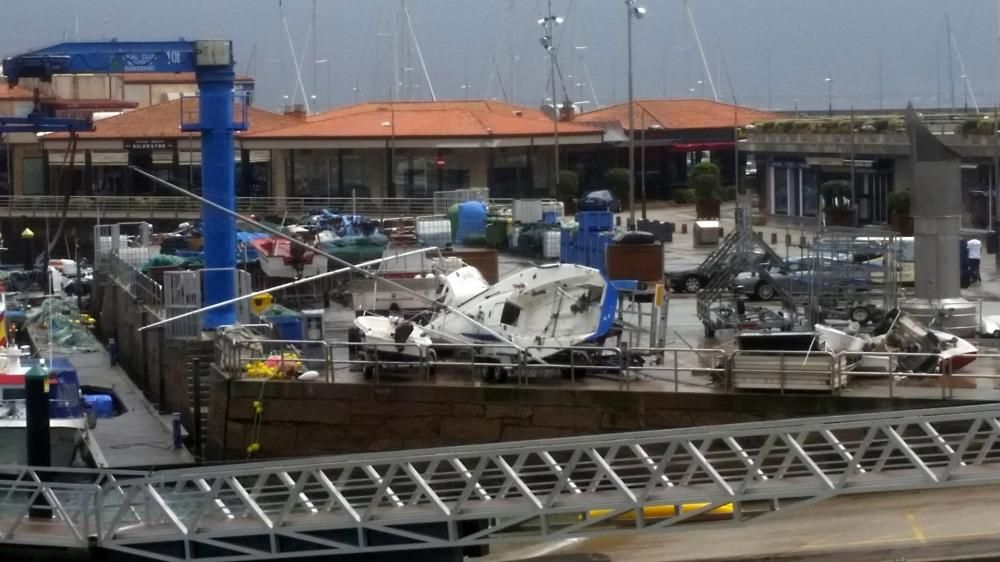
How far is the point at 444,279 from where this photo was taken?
28.3 m

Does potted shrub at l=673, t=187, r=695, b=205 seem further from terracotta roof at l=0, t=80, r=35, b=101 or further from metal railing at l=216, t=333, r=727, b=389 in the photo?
metal railing at l=216, t=333, r=727, b=389

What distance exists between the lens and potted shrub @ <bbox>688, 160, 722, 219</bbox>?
184 feet

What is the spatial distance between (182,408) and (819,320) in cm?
1137

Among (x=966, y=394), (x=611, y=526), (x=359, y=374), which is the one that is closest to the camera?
(x=611, y=526)

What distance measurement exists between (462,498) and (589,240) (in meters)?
19.4

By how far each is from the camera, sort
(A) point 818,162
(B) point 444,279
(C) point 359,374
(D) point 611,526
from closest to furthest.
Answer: (D) point 611,526 < (C) point 359,374 < (B) point 444,279 < (A) point 818,162

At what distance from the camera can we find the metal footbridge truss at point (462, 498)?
56.4ft

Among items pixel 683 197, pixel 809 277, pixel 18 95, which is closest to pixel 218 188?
pixel 809 277

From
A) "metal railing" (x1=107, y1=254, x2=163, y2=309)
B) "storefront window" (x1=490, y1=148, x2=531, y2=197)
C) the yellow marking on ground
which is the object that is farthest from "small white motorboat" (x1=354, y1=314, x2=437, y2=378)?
"storefront window" (x1=490, y1=148, x2=531, y2=197)

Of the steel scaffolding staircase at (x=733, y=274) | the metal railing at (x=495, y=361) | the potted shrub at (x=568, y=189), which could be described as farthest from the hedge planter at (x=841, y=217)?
the metal railing at (x=495, y=361)

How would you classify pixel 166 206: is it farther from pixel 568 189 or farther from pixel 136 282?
pixel 136 282

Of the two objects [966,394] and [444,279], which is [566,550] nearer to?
[966,394]

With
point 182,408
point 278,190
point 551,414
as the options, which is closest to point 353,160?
point 278,190

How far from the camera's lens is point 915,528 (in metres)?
19.4
